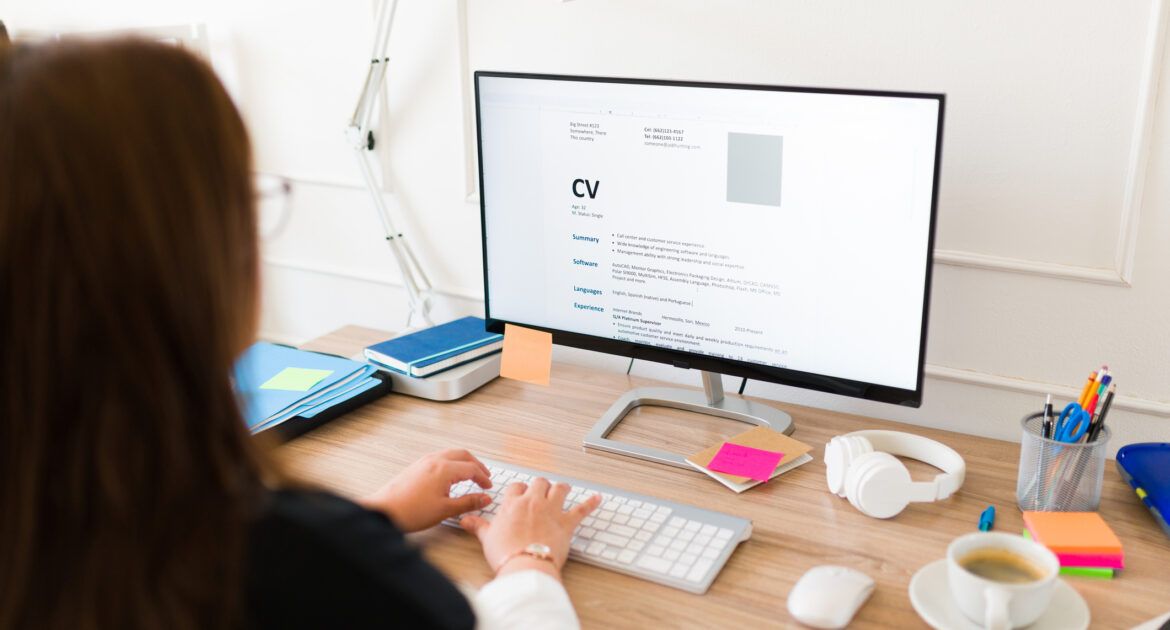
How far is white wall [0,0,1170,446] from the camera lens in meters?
1.20

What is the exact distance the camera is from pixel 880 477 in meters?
1.12

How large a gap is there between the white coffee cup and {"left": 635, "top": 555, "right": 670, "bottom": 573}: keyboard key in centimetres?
27

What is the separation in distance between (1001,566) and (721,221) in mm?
504

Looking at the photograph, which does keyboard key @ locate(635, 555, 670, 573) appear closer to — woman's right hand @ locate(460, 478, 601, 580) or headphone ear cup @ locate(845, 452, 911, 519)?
woman's right hand @ locate(460, 478, 601, 580)

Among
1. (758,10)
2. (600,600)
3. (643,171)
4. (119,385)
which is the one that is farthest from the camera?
(758,10)

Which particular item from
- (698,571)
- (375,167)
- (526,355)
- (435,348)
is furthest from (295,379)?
(698,571)

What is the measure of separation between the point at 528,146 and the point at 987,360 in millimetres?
672

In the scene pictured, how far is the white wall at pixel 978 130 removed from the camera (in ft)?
3.94

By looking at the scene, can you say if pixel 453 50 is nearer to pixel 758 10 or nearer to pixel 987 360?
Answer: pixel 758 10

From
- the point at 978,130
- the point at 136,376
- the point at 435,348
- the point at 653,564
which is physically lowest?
the point at 653,564

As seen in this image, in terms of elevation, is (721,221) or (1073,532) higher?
(721,221)

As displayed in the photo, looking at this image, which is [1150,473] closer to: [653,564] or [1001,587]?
[1001,587]

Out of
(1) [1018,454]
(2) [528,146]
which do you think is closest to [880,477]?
(1) [1018,454]

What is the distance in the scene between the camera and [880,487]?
1.13 metres
